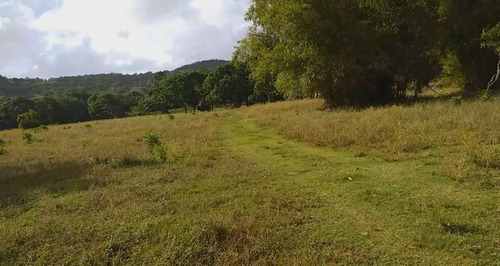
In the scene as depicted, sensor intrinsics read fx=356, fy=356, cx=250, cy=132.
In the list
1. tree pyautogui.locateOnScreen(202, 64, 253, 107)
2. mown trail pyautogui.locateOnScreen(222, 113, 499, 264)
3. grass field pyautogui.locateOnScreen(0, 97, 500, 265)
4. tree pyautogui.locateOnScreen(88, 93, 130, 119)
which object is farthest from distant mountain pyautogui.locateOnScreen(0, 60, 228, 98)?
mown trail pyautogui.locateOnScreen(222, 113, 499, 264)

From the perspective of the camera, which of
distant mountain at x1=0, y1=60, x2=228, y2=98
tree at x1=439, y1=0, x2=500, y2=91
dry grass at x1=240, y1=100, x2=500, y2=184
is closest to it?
dry grass at x1=240, y1=100, x2=500, y2=184

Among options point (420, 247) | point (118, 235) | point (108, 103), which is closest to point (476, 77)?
point (420, 247)

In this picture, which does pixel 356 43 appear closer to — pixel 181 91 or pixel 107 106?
pixel 181 91

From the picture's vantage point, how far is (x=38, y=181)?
28.0 feet

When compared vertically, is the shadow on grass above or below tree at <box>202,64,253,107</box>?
below

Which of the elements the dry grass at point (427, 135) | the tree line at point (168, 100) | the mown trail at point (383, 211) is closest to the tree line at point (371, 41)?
the dry grass at point (427, 135)

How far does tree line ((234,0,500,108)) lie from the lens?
16.4m

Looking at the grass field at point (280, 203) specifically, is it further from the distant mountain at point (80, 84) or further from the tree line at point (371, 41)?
the distant mountain at point (80, 84)

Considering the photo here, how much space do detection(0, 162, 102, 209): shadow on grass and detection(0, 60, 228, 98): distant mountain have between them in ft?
335

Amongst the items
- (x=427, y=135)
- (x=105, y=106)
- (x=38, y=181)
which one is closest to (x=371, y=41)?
(x=427, y=135)

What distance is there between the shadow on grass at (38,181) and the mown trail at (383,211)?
14.2ft

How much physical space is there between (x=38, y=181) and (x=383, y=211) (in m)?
7.78

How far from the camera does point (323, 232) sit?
4676mm

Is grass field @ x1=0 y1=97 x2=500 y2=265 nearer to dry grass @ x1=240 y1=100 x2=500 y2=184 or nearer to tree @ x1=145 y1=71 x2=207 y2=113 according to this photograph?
dry grass @ x1=240 y1=100 x2=500 y2=184
